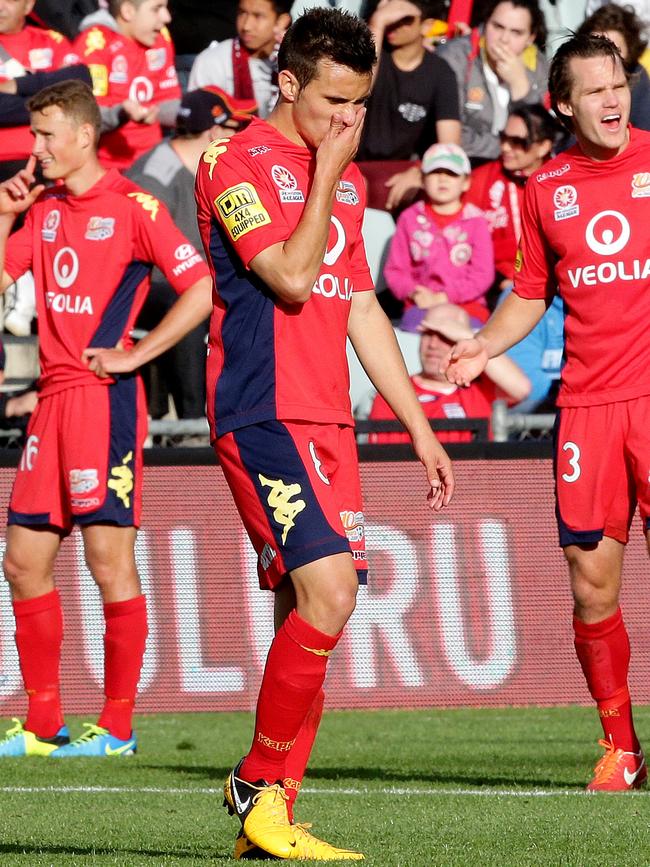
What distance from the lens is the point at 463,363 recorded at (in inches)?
240

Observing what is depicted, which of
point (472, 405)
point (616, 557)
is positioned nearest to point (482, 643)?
point (472, 405)

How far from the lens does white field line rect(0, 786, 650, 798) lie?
230 inches

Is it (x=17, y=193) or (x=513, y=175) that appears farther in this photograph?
(x=513, y=175)

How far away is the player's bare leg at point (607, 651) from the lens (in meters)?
6.10

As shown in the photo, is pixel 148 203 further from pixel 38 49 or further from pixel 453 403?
pixel 38 49

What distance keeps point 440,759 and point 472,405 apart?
3474mm

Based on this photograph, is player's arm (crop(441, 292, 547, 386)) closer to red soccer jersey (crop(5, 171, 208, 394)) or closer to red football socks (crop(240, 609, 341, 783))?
red soccer jersey (crop(5, 171, 208, 394))

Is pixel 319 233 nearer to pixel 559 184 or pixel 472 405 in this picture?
pixel 559 184

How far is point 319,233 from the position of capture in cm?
431

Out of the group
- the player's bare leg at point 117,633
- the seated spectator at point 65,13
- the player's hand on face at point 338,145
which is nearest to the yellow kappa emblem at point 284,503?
the player's hand on face at point 338,145

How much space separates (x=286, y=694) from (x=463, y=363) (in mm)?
2101

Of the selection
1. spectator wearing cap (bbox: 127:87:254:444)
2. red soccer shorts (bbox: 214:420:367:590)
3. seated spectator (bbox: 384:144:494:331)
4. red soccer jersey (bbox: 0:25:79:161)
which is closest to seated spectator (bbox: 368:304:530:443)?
seated spectator (bbox: 384:144:494:331)

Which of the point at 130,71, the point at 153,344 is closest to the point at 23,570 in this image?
the point at 153,344

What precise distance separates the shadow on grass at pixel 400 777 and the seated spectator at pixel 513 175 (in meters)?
5.51
